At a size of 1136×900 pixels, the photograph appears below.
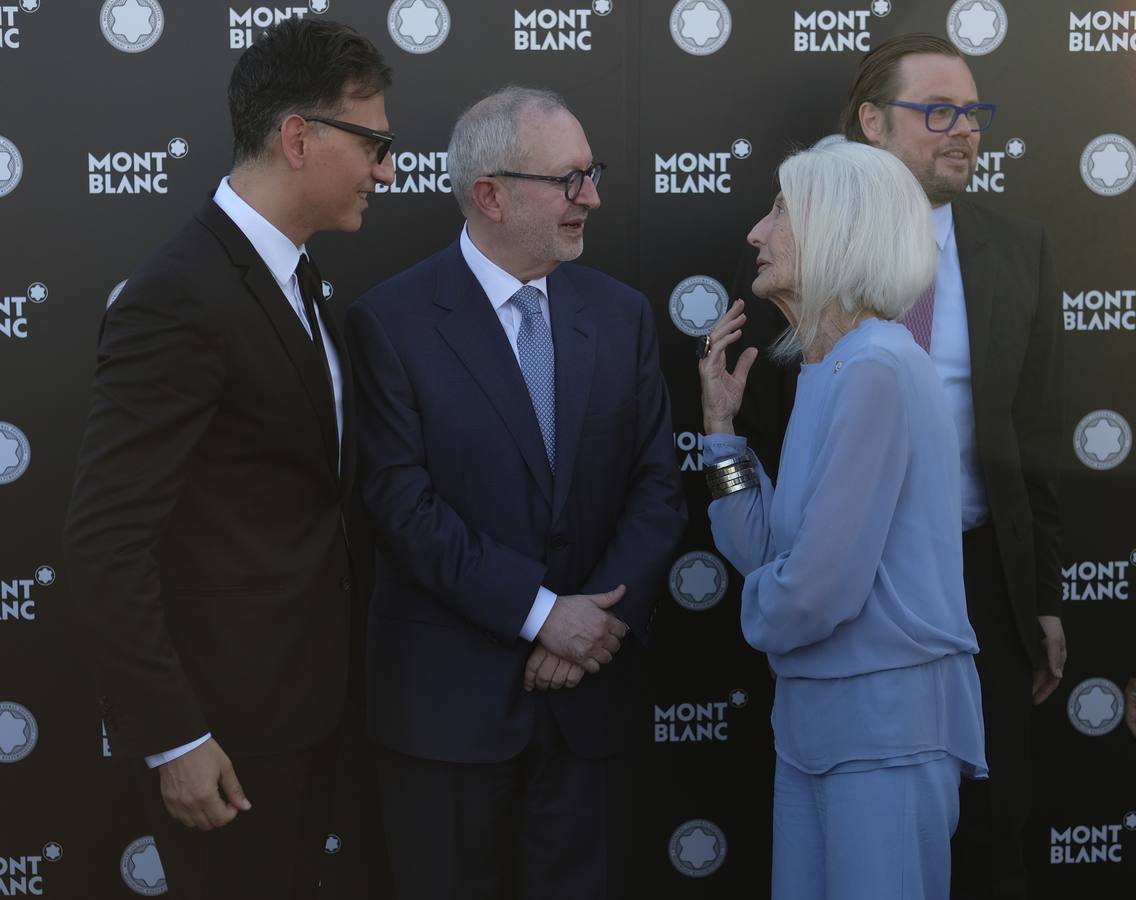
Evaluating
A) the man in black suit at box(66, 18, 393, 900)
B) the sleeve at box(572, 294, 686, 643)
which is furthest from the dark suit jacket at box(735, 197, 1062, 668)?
the man in black suit at box(66, 18, 393, 900)

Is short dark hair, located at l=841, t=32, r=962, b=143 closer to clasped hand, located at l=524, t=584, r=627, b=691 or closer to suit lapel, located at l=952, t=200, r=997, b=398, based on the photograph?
suit lapel, located at l=952, t=200, r=997, b=398

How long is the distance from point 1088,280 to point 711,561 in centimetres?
139

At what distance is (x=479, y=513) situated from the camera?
8.52ft

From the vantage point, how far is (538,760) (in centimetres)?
264

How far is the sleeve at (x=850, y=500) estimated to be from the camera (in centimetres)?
202

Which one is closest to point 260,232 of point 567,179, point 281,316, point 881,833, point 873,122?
point 281,316

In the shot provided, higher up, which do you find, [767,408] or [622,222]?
[622,222]

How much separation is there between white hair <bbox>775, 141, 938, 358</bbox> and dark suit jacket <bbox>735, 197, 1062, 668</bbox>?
0.88m

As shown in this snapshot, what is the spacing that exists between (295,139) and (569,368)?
2.48 feet

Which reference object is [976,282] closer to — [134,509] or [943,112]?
[943,112]

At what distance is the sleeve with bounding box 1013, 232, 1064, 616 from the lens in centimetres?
Result: 314

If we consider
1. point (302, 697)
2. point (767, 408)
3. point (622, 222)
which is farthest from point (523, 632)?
point (622, 222)

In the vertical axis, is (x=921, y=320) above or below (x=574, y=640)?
above

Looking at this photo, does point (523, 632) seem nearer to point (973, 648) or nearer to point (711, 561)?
point (973, 648)
